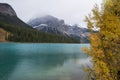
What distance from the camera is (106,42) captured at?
15.2 meters

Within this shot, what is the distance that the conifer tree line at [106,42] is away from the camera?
48.9ft

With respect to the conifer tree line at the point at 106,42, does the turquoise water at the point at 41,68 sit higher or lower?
lower

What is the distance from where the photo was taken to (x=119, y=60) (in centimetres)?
1530


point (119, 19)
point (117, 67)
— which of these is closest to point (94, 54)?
point (117, 67)

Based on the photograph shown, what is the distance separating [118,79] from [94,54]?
278 cm

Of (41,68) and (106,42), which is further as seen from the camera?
(41,68)

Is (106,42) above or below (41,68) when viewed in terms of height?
above

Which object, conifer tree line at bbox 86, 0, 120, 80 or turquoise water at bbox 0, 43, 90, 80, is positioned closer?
conifer tree line at bbox 86, 0, 120, 80

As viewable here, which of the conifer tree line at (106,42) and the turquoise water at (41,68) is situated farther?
the turquoise water at (41,68)

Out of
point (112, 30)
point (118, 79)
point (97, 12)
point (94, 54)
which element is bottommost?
point (118, 79)

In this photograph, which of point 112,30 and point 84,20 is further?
point 84,20

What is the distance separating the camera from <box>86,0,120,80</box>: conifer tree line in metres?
14.9

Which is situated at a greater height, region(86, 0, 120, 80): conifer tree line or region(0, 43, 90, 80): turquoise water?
region(86, 0, 120, 80): conifer tree line

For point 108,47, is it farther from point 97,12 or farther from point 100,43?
point 97,12
